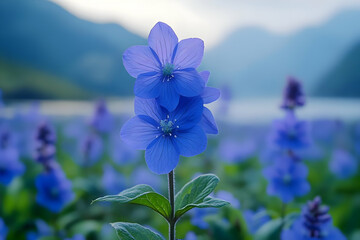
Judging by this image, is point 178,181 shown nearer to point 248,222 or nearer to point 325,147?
point 248,222

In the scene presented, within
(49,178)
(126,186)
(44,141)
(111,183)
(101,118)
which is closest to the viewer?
(44,141)

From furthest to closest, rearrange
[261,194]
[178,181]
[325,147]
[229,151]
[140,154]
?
[325,147]
[140,154]
[229,151]
[178,181]
[261,194]

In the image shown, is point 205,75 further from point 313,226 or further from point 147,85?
point 313,226

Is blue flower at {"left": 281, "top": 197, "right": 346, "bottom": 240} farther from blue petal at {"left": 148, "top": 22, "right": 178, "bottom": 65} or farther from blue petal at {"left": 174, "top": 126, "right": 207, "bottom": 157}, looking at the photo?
blue petal at {"left": 148, "top": 22, "right": 178, "bottom": 65}

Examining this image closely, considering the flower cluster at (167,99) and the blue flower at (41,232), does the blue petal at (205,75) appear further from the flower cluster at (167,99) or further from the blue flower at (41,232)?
the blue flower at (41,232)

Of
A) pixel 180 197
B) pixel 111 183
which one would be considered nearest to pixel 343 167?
pixel 111 183

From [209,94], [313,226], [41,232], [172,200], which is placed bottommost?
[41,232]

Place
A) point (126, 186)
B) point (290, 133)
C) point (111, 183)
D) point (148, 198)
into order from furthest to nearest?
point (126, 186) → point (111, 183) → point (290, 133) → point (148, 198)

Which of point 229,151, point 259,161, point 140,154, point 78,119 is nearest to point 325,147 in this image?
point 259,161
